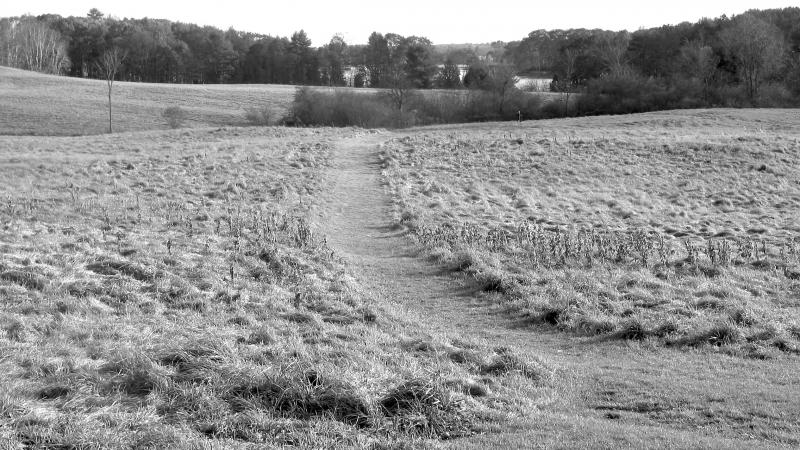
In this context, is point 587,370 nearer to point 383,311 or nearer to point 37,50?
point 383,311

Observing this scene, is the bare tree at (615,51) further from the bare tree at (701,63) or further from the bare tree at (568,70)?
the bare tree at (701,63)

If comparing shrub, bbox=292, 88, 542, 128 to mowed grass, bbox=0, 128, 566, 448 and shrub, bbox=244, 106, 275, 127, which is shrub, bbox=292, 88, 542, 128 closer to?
shrub, bbox=244, 106, 275, 127

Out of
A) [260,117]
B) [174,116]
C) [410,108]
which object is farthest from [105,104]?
[410,108]

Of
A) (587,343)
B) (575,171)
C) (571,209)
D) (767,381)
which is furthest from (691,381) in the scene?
(575,171)

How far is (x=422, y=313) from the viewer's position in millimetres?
12188

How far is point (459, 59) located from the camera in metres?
132

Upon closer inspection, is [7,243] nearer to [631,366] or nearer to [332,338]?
[332,338]

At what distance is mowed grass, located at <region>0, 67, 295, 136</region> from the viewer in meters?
60.8

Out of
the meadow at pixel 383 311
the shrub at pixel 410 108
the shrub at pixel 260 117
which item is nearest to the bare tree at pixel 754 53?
the shrub at pixel 410 108

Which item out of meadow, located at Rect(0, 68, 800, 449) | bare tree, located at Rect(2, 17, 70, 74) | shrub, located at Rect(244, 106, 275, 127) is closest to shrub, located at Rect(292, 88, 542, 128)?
shrub, located at Rect(244, 106, 275, 127)

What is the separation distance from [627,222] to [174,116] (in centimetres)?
5028

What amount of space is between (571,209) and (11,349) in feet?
68.6

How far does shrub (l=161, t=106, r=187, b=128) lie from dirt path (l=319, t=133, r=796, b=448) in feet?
161

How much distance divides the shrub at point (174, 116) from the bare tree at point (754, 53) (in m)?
55.8
